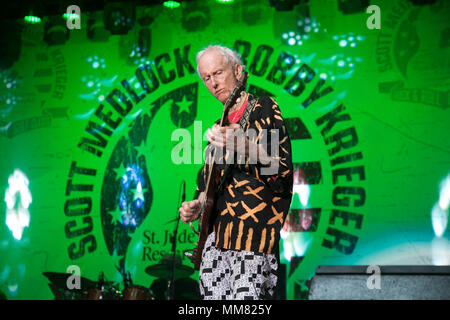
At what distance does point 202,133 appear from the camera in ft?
17.4

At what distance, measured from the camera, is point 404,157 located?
193 inches

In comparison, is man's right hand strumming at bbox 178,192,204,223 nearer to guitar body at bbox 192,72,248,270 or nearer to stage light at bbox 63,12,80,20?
guitar body at bbox 192,72,248,270

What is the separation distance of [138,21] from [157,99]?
0.92 m

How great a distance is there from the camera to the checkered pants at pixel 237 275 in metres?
1.74

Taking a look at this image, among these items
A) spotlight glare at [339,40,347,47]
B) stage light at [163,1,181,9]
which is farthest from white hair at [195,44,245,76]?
stage light at [163,1,181,9]

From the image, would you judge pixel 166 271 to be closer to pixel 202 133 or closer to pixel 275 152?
pixel 202 133

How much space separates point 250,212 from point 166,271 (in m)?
3.45

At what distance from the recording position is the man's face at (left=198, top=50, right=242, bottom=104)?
6.63 ft

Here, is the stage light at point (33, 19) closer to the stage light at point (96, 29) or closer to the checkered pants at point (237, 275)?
the stage light at point (96, 29)

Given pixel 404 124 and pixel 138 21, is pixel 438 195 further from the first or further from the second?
pixel 138 21

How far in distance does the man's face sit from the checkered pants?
569 millimetres

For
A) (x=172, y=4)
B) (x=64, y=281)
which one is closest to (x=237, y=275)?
(x=64, y=281)
